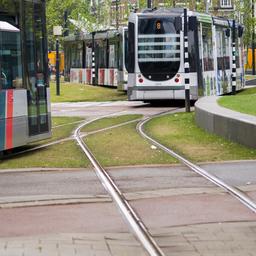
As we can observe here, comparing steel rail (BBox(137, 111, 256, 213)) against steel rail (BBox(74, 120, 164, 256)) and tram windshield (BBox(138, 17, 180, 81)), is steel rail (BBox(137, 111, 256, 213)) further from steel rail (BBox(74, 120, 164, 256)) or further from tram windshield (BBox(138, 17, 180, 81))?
tram windshield (BBox(138, 17, 180, 81))

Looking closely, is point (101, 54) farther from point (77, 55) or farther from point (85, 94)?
point (77, 55)

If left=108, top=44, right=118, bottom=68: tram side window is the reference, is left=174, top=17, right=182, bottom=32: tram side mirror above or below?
above

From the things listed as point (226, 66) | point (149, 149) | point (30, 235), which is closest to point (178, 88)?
point (226, 66)

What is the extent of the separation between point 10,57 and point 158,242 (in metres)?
7.06

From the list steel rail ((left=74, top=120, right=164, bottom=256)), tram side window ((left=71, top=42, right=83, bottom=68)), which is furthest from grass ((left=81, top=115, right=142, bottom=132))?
tram side window ((left=71, top=42, right=83, bottom=68))

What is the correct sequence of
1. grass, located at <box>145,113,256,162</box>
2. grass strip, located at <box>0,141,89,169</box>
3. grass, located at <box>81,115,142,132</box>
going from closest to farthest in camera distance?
grass strip, located at <box>0,141,89,169</box>
grass, located at <box>145,113,256,162</box>
grass, located at <box>81,115,142,132</box>

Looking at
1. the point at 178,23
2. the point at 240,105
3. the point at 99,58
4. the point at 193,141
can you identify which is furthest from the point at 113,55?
the point at 193,141

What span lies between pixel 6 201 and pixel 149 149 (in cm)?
534

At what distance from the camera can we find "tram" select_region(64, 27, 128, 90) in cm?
3594

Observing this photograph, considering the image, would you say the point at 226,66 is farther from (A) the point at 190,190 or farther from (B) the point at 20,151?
(A) the point at 190,190

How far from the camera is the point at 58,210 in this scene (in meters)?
8.29

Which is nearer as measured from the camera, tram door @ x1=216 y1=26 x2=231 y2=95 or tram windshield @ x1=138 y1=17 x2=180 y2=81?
tram windshield @ x1=138 y1=17 x2=180 y2=81

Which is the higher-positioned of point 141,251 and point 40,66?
point 40,66

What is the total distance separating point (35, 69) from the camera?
13.8 m
